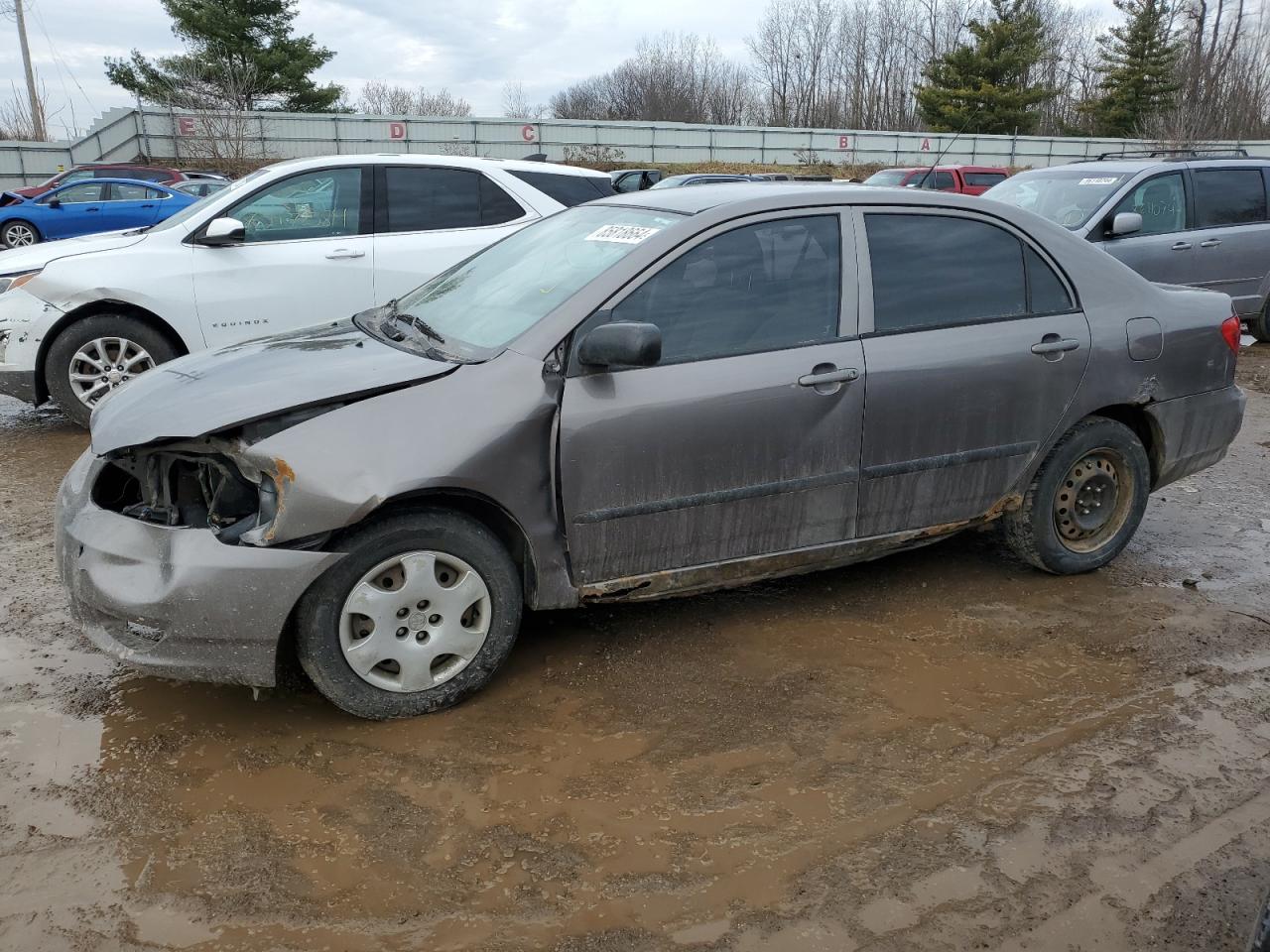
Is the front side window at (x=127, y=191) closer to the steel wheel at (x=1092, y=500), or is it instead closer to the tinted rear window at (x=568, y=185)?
the tinted rear window at (x=568, y=185)

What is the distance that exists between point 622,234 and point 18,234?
16.4m

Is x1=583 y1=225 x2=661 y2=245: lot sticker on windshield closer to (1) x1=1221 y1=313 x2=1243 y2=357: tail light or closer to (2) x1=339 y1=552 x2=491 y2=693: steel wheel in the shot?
(2) x1=339 y1=552 x2=491 y2=693: steel wheel

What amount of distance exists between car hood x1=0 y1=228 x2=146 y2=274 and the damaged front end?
392 cm

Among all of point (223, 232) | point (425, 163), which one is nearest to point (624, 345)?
point (223, 232)

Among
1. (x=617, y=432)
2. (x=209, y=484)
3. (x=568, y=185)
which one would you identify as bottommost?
(x=209, y=484)

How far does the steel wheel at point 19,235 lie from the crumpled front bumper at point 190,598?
15767 millimetres

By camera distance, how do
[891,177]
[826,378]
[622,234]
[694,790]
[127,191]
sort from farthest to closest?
1. [891,177]
2. [127,191]
3. [622,234]
4. [826,378]
5. [694,790]

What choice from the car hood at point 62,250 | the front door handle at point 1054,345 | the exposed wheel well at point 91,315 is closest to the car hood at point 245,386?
the front door handle at point 1054,345

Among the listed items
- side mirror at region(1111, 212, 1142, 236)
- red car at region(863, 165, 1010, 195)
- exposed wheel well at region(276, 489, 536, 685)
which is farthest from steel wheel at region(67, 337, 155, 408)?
red car at region(863, 165, 1010, 195)

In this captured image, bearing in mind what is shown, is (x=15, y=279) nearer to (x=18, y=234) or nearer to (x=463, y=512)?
(x=463, y=512)

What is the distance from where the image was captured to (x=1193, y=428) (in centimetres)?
461

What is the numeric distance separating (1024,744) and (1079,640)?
932 millimetres

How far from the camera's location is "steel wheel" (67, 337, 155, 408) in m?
6.56

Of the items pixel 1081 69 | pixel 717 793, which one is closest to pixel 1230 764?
pixel 717 793
